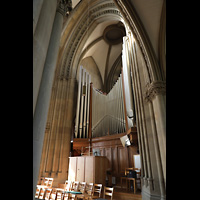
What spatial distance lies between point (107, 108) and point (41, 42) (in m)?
6.26

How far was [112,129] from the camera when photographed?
691 cm

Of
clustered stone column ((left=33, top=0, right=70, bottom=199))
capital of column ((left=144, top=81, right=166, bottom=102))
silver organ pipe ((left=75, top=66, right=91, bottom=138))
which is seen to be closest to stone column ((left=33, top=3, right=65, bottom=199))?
clustered stone column ((left=33, top=0, right=70, bottom=199))

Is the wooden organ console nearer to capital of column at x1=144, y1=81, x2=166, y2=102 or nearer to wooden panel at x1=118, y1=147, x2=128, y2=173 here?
wooden panel at x1=118, y1=147, x2=128, y2=173

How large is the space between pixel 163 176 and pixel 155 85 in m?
2.34

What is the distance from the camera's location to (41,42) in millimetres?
1520

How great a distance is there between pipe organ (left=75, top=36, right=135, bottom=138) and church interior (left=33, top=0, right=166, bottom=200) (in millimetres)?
49

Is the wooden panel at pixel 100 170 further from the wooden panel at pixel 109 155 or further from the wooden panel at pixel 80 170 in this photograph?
the wooden panel at pixel 109 155

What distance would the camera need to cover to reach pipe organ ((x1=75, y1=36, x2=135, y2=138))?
6375 millimetres

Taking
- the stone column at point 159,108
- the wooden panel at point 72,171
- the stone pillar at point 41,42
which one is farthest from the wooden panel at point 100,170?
the stone pillar at point 41,42

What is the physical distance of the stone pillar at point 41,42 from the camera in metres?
1.37

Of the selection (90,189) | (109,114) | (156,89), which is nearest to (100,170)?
(90,189)
